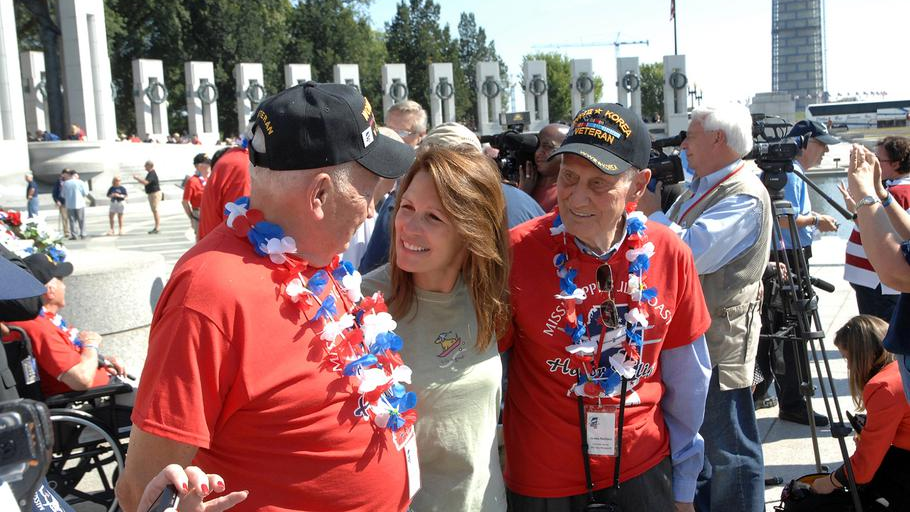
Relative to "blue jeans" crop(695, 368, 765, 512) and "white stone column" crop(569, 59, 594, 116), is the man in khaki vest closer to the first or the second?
"blue jeans" crop(695, 368, 765, 512)

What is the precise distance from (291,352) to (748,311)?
7.97ft

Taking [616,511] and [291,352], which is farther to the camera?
[616,511]

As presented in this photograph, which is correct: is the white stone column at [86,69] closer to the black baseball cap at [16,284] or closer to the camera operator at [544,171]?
the camera operator at [544,171]

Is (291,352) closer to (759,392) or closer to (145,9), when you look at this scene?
(759,392)

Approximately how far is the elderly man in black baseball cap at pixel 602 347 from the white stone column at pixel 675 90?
46.9 m

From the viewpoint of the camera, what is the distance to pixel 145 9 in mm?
51781

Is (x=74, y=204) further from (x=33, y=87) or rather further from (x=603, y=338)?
(x=33, y=87)

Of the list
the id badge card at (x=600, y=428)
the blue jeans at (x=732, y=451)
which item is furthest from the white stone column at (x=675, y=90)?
the id badge card at (x=600, y=428)

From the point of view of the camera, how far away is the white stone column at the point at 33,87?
39.4m

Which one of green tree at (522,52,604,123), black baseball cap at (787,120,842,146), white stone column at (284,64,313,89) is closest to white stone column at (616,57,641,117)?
white stone column at (284,64,313,89)

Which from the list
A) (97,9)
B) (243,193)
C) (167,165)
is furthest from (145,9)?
(243,193)

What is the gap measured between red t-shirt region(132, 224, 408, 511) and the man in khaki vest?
→ 2.03 meters

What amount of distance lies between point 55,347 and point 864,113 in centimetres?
7994

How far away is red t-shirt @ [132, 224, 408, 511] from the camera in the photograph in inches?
60.8
